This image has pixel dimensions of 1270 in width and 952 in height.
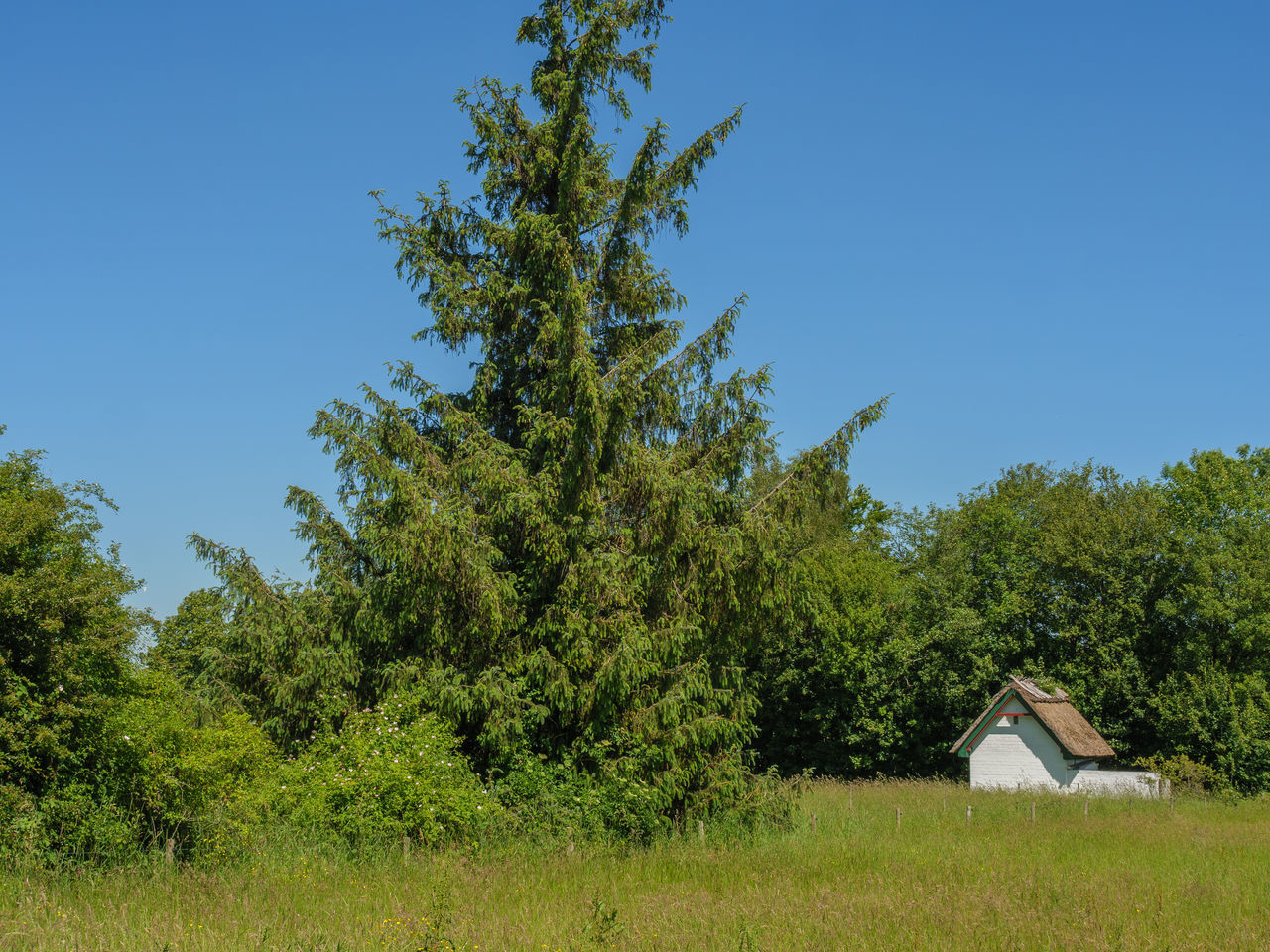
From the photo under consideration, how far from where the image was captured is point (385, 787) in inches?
461

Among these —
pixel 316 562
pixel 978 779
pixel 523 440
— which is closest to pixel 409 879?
pixel 316 562

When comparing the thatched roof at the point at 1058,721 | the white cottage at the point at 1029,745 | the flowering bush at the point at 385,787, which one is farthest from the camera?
the white cottage at the point at 1029,745

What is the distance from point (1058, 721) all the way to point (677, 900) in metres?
24.7

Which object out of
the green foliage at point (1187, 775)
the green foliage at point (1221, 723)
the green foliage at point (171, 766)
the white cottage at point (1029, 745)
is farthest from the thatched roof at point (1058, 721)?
the green foliage at point (171, 766)

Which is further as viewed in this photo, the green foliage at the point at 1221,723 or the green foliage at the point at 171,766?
the green foliage at the point at 1221,723

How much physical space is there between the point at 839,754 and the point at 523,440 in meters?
24.8

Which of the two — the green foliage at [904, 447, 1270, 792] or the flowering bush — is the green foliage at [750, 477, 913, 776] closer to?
the green foliage at [904, 447, 1270, 792]

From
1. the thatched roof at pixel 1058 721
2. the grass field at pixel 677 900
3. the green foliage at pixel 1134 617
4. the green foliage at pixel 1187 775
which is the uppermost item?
the green foliage at pixel 1134 617

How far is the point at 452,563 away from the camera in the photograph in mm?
13305

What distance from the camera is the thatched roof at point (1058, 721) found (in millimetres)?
29372

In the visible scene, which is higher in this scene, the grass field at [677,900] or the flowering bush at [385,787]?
the flowering bush at [385,787]

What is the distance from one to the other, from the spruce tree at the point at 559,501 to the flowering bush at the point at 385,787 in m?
0.90

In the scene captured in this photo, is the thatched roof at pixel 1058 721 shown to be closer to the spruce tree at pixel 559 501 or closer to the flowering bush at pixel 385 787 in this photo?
the spruce tree at pixel 559 501

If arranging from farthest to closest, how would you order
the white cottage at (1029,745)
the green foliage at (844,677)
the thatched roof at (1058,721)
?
the green foliage at (844,677)
the white cottage at (1029,745)
the thatched roof at (1058,721)
